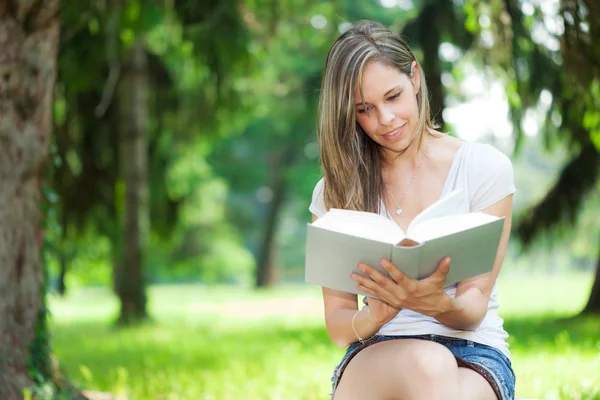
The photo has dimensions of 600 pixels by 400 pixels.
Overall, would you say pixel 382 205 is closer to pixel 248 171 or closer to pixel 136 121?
pixel 136 121

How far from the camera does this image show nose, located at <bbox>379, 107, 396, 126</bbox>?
247cm

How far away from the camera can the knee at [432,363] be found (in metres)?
2.16

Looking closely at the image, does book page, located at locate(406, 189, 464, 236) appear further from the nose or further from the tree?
the tree

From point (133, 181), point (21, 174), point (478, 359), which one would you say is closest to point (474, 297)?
point (478, 359)

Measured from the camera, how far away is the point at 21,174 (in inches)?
167

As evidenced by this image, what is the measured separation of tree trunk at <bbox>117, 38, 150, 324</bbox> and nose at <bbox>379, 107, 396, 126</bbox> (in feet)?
28.7

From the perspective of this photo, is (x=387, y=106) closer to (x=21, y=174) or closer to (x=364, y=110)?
(x=364, y=110)

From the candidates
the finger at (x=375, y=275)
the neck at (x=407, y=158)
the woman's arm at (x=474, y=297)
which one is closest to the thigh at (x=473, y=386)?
the woman's arm at (x=474, y=297)

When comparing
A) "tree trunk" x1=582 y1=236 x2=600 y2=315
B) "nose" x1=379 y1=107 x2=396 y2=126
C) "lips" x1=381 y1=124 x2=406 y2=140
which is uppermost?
"nose" x1=379 y1=107 x2=396 y2=126

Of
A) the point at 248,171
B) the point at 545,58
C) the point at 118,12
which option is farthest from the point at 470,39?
the point at 248,171

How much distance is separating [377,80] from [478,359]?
852mm

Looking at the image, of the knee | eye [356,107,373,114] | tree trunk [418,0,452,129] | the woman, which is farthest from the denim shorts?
tree trunk [418,0,452,129]

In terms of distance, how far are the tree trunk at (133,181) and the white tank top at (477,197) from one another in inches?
347

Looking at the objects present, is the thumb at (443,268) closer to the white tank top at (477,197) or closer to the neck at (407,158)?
the white tank top at (477,197)
